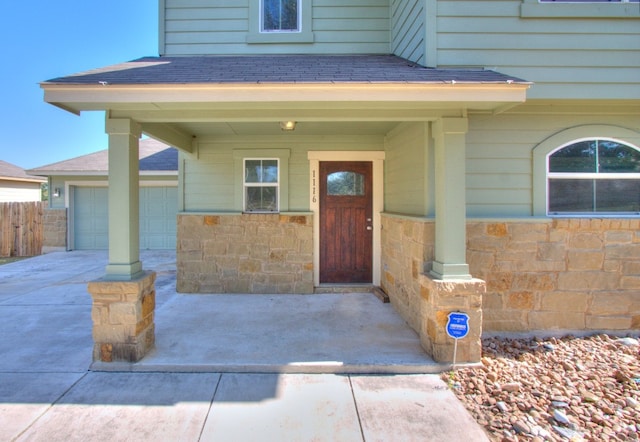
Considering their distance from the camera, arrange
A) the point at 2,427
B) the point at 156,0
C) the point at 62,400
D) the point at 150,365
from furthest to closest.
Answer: the point at 156,0 → the point at 150,365 → the point at 62,400 → the point at 2,427

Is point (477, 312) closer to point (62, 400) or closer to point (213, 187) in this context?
point (62, 400)

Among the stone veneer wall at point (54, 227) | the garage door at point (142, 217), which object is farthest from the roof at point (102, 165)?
the stone veneer wall at point (54, 227)

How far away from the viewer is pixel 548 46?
3.69 m

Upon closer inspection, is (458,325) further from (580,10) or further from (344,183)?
(580,10)

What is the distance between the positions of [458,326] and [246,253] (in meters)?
3.46

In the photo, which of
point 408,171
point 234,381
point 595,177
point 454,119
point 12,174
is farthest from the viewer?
point 12,174

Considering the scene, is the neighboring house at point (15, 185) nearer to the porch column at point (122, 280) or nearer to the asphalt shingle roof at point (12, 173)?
the asphalt shingle roof at point (12, 173)

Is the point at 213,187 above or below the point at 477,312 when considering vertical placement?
above

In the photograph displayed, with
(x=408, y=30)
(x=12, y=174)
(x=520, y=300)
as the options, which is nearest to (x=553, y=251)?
(x=520, y=300)

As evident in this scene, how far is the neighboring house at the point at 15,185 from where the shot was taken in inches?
514

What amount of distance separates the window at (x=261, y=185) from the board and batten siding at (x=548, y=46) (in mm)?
2947

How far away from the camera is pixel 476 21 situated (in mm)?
3709

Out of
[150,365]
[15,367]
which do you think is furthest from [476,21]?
[15,367]

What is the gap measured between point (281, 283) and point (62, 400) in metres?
3.18
